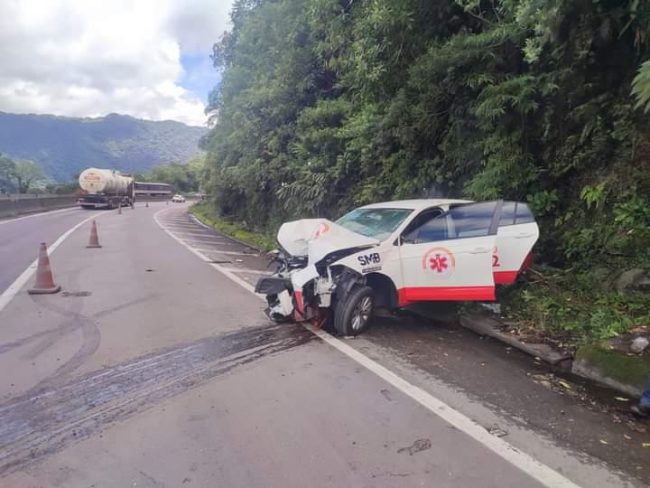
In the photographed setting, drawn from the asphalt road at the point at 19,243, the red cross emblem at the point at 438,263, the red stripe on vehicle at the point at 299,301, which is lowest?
the asphalt road at the point at 19,243

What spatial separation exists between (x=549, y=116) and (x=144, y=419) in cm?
678

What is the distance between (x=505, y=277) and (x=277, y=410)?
3.74m

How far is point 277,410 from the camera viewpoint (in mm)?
3908

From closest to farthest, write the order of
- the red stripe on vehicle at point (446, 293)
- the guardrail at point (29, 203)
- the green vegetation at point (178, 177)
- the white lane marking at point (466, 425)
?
1. the white lane marking at point (466, 425)
2. the red stripe on vehicle at point (446, 293)
3. the guardrail at point (29, 203)
4. the green vegetation at point (178, 177)

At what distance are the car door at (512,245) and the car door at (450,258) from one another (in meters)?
0.13

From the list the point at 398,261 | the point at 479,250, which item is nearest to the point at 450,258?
the point at 479,250

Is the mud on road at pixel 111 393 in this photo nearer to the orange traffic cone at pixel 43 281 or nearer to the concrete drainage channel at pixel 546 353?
the concrete drainage channel at pixel 546 353

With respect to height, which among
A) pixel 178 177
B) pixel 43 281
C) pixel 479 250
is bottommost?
pixel 43 281

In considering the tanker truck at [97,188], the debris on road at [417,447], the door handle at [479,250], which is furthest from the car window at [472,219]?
the tanker truck at [97,188]

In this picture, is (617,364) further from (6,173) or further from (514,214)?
(6,173)

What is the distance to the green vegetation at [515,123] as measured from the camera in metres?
6.14

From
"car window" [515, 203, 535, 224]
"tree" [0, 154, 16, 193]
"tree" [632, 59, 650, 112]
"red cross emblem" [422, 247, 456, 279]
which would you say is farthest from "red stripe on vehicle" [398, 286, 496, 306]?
"tree" [0, 154, 16, 193]

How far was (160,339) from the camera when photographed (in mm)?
5738

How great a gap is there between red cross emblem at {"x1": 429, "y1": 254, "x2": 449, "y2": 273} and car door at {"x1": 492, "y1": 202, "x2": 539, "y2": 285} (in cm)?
64
